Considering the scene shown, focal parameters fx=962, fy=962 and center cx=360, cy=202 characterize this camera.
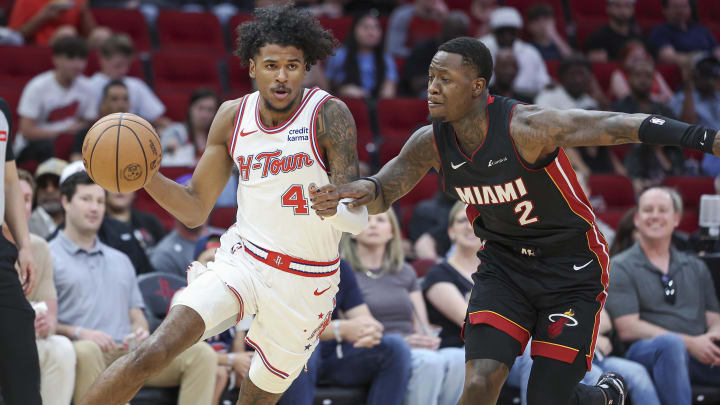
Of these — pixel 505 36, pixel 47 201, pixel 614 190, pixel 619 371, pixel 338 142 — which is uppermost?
pixel 505 36

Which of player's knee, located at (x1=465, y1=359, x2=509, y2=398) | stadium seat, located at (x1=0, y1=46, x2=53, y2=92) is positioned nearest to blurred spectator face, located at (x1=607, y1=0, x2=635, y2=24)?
stadium seat, located at (x1=0, y1=46, x2=53, y2=92)

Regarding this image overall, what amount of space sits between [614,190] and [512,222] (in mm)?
5586

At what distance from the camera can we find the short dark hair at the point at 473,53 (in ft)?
15.2

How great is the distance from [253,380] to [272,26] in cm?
181

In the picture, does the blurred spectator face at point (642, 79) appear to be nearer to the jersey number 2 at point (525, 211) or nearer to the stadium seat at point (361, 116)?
the stadium seat at point (361, 116)

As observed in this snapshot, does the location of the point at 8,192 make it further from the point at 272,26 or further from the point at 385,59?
the point at 385,59

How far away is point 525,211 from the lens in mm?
4598

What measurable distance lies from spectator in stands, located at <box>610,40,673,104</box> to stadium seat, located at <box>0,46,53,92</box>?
21.3 ft

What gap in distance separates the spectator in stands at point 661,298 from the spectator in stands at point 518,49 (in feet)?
13.1

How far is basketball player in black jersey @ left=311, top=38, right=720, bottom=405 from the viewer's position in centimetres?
453

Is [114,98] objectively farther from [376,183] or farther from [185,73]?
[376,183]

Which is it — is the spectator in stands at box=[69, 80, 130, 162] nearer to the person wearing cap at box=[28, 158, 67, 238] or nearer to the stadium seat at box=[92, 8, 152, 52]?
the person wearing cap at box=[28, 158, 67, 238]

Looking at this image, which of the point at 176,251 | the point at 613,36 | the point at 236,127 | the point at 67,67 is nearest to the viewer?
the point at 236,127

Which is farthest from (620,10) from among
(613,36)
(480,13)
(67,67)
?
(67,67)
